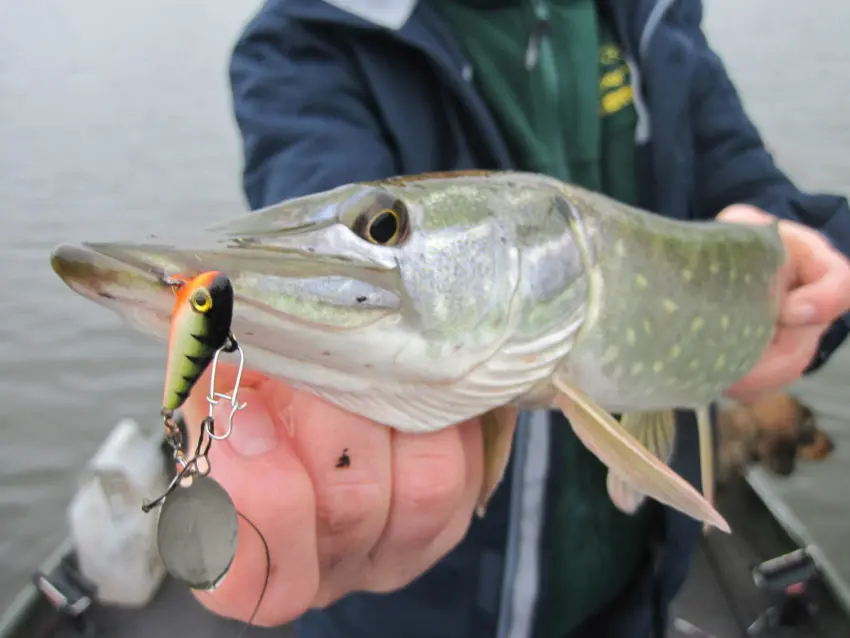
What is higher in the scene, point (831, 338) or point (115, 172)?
point (831, 338)

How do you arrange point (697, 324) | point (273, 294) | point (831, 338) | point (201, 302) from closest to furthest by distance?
point (201, 302) < point (273, 294) < point (697, 324) < point (831, 338)

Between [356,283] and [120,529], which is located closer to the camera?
[356,283]

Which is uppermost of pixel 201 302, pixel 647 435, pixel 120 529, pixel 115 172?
pixel 201 302

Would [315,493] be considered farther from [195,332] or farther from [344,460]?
[195,332]

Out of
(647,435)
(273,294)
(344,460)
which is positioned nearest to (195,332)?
(273,294)

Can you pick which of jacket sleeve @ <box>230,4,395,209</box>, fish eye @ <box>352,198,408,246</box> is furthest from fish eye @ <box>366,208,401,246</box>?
jacket sleeve @ <box>230,4,395,209</box>

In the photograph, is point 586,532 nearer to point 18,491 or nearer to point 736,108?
point 736,108

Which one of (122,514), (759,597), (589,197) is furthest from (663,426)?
(122,514)

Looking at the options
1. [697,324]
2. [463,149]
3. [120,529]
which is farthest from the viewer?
[120,529]

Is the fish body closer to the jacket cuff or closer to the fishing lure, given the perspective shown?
the fishing lure
